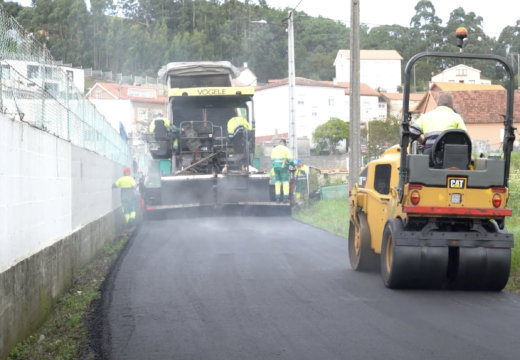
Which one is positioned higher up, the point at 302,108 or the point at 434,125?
the point at 302,108

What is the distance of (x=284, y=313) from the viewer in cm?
726

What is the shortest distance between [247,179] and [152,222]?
2612mm

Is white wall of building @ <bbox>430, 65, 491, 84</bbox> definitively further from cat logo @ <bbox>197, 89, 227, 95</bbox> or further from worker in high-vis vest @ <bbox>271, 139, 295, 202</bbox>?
cat logo @ <bbox>197, 89, 227, 95</bbox>

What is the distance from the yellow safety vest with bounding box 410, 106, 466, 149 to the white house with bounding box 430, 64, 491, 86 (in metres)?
79.7

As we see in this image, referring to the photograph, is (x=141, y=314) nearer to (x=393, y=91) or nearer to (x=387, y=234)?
(x=387, y=234)

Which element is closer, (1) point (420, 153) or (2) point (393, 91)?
(1) point (420, 153)

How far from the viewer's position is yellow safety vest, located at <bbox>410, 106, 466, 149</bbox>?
328 inches

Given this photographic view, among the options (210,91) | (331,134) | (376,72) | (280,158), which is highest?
(376,72)

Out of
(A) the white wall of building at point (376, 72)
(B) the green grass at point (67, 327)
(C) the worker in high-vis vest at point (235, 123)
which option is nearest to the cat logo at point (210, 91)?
(C) the worker in high-vis vest at point (235, 123)

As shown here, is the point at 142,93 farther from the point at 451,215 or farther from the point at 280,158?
the point at 451,215

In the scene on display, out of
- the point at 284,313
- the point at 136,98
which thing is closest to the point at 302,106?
the point at 136,98

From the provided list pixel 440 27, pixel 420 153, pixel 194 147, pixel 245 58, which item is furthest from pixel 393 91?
pixel 420 153

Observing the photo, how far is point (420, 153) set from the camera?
873 cm

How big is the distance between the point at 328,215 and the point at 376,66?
7615cm
